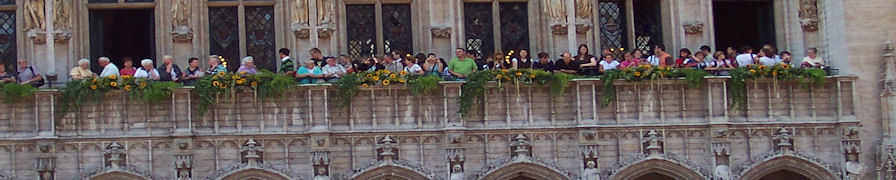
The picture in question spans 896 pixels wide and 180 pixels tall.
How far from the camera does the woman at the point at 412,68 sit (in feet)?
93.2

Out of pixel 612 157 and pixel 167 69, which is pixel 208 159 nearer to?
pixel 167 69

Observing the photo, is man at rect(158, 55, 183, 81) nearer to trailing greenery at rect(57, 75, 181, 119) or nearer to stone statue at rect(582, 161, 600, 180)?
trailing greenery at rect(57, 75, 181, 119)

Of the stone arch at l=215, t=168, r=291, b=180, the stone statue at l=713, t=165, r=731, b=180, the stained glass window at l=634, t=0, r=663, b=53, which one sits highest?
the stained glass window at l=634, t=0, r=663, b=53

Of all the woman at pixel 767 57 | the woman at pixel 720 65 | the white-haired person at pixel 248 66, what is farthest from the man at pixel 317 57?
the woman at pixel 767 57

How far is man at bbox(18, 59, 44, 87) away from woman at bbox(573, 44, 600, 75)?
385 inches

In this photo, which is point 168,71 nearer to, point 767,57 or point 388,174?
point 388,174

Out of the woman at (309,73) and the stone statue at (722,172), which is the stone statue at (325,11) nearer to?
the woman at (309,73)

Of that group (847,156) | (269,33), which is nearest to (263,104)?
(269,33)

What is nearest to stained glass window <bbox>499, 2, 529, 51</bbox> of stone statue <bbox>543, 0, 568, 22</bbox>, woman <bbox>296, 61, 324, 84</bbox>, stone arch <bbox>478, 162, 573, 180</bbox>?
stone statue <bbox>543, 0, 568, 22</bbox>

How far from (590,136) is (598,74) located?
123 cm

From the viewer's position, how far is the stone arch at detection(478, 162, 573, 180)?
28406mm

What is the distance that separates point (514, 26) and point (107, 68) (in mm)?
8110

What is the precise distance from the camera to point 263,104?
92.4 feet

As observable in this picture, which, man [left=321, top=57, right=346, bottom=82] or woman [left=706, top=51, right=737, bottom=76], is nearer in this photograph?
man [left=321, top=57, right=346, bottom=82]
